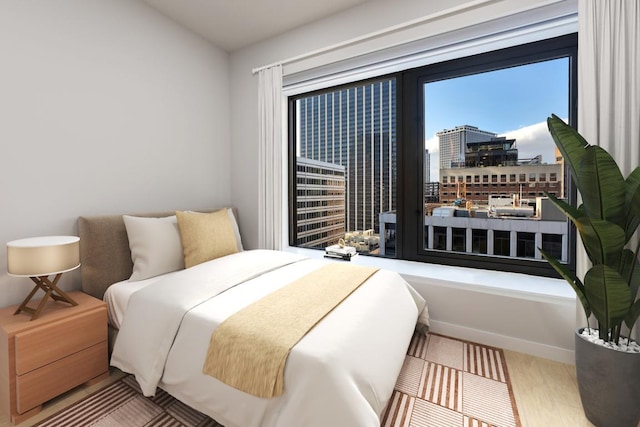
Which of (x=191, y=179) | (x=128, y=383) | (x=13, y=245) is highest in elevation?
(x=191, y=179)

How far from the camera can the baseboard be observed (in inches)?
76.5

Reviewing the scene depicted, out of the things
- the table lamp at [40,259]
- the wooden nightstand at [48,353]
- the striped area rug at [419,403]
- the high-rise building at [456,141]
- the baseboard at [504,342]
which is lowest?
the striped area rug at [419,403]

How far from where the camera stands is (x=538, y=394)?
5.48 feet

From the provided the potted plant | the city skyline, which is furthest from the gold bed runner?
the city skyline

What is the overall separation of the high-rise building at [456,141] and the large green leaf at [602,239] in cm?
125

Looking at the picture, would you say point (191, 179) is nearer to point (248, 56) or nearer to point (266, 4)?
point (248, 56)

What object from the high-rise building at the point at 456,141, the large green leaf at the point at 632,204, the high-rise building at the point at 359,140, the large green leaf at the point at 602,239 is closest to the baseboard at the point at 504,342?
the large green leaf at the point at 602,239

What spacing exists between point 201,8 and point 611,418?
3.90m

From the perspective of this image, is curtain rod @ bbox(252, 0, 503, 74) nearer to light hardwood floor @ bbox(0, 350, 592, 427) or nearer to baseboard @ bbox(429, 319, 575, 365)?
baseboard @ bbox(429, 319, 575, 365)

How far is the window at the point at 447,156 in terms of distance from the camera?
225 centimetres

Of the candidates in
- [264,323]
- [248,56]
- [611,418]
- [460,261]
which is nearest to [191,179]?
[248,56]

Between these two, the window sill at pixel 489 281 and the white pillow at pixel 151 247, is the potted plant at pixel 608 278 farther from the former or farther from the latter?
the white pillow at pixel 151 247

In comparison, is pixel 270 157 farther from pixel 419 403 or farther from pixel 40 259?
pixel 419 403

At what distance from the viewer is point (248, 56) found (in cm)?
321
